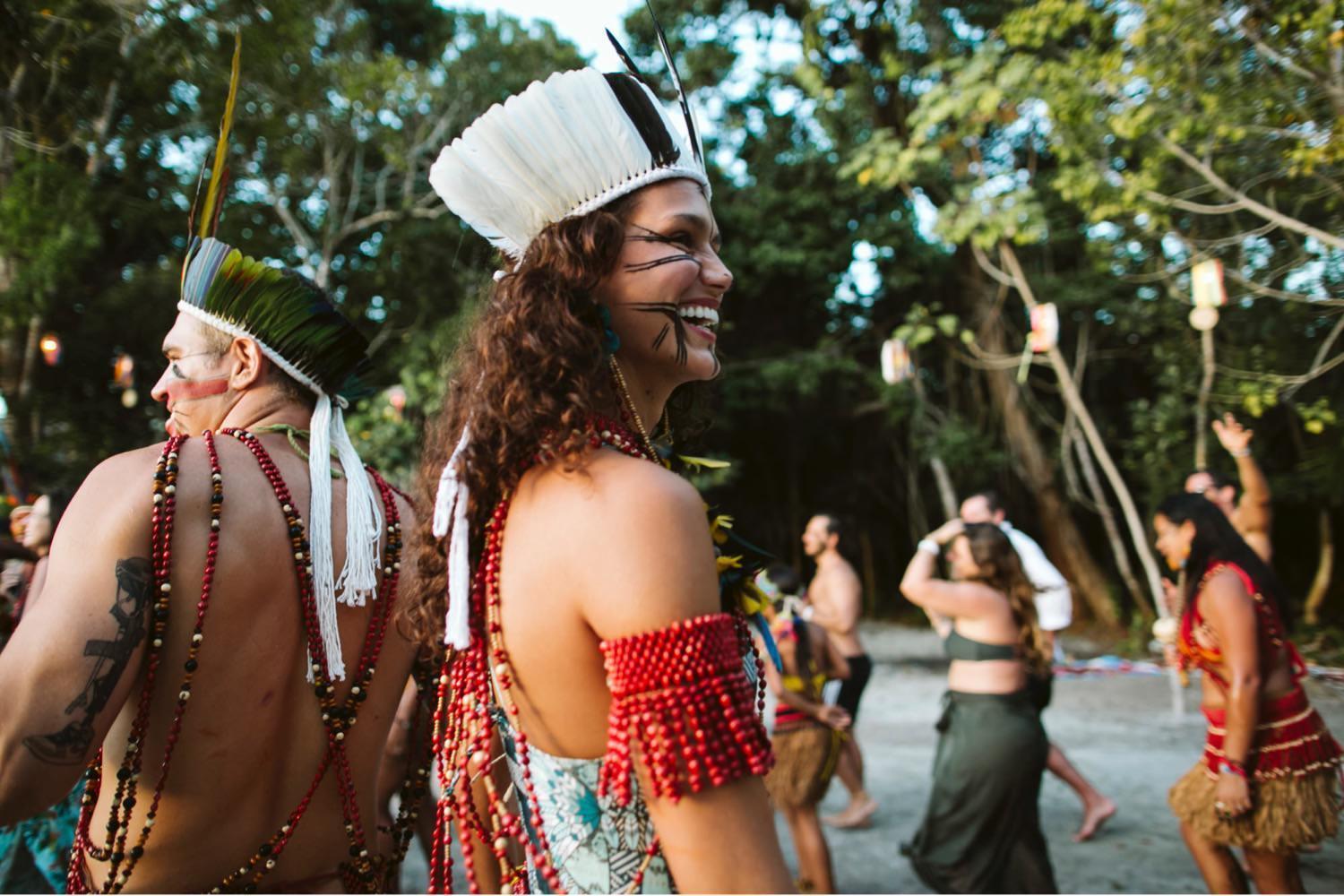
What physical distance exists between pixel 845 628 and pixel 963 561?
1446 millimetres

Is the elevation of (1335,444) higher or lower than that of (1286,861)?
higher

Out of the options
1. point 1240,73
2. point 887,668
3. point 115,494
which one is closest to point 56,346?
point 887,668

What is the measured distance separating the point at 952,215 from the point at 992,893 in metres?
8.27

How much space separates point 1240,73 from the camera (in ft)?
22.1

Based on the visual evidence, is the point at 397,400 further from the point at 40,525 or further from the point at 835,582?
the point at 40,525

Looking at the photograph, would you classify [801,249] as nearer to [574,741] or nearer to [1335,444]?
[1335,444]

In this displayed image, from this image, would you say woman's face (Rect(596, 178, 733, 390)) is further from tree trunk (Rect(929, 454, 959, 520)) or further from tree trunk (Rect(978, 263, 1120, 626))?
tree trunk (Rect(978, 263, 1120, 626))

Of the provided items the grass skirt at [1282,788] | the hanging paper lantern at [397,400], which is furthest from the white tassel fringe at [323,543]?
the hanging paper lantern at [397,400]

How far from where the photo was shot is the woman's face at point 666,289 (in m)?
1.35

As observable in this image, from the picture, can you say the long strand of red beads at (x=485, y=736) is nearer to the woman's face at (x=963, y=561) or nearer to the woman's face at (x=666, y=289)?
the woman's face at (x=666, y=289)

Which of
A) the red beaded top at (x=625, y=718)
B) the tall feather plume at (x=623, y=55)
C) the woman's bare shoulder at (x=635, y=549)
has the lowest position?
the red beaded top at (x=625, y=718)

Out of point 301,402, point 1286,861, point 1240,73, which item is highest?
point 1240,73

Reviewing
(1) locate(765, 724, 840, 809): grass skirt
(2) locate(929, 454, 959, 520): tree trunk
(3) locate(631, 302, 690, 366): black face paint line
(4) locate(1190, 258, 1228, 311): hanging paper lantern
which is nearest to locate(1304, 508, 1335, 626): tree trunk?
(2) locate(929, 454, 959, 520): tree trunk

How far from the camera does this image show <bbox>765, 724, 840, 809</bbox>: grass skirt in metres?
4.45
